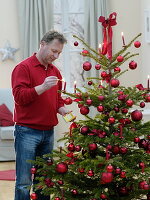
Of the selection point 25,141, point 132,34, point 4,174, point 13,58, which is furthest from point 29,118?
point 132,34

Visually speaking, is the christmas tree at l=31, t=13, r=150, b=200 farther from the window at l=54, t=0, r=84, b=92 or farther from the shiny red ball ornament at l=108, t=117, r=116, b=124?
the window at l=54, t=0, r=84, b=92

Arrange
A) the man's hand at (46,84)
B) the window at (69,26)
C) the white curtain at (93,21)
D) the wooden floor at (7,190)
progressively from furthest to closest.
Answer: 1. the window at (69,26)
2. the white curtain at (93,21)
3. the wooden floor at (7,190)
4. the man's hand at (46,84)

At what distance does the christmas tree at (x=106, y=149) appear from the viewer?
8.52 ft

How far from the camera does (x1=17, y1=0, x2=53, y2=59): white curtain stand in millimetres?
7020

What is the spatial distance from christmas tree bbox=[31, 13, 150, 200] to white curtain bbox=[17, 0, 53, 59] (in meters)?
4.33

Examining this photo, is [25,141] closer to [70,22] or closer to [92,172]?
[92,172]

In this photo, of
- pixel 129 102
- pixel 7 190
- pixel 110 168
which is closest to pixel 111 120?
pixel 129 102

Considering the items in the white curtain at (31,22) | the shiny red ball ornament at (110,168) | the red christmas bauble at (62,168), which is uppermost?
the white curtain at (31,22)

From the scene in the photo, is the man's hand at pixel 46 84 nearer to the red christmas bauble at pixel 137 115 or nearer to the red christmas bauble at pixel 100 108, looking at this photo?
the red christmas bauble at pixel 100 108

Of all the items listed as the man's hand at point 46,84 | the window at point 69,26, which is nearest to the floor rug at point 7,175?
the window at point 69,26

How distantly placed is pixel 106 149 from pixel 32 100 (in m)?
0.62

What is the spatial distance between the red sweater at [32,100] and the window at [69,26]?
4278 millimetres

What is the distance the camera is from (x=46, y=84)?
282 cm

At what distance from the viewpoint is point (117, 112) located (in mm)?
2672
